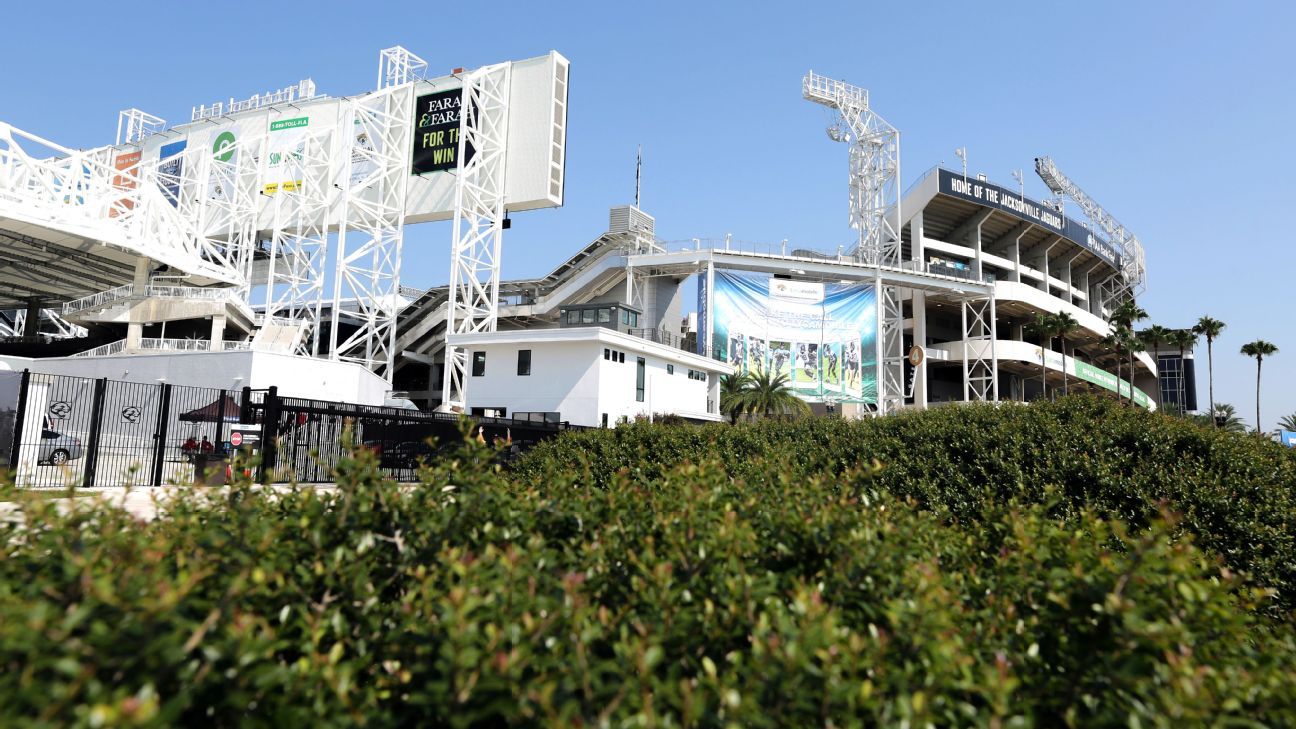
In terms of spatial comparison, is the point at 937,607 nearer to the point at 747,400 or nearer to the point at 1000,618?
the point at 1000,618

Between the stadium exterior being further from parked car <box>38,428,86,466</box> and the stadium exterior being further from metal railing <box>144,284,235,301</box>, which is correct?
parked car <box>38,428,86,466</box>

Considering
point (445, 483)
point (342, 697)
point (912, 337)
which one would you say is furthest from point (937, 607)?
point (912, 337)

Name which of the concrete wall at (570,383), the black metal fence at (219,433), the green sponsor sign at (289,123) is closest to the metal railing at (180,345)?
the concrete wall at (570,383)

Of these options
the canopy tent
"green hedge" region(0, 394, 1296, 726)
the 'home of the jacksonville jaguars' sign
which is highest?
the 'home of the jacksonville jaguars' sign

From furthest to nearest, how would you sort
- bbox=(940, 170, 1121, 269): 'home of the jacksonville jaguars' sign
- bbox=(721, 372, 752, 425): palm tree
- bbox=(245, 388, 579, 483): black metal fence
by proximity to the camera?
1. bbox=(940, 170, 1121, 269): 'home of the jacksonville jaguars' sign
2. bbox=(721, 372, 752, 425): palm tree
3. bbox=(245, 388, 579, 483): black metal fence

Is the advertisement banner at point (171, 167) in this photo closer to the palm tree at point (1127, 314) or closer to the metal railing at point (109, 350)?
the metal railing at point (109, 350)

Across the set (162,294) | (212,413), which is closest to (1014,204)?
(212,413)

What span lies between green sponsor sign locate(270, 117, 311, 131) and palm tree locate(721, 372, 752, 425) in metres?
48.2

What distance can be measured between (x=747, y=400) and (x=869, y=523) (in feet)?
133

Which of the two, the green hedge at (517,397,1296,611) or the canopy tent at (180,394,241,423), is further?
the canopy tent at (180,394,241,423)

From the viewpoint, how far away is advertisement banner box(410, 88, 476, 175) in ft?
189

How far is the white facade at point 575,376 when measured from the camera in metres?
34.2

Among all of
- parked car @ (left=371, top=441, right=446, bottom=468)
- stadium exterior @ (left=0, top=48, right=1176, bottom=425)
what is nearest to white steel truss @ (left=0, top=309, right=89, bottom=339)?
stadium exterior @ (left=0, top=48, right=1176, bottom=425)

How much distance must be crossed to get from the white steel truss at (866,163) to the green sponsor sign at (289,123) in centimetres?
4676
